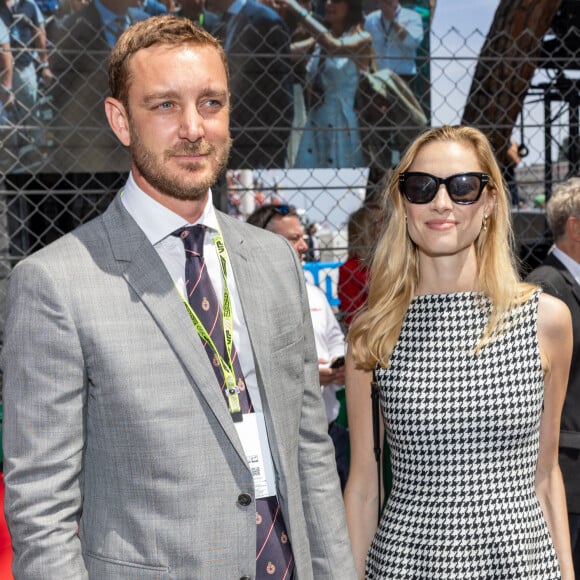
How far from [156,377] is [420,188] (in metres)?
0.99

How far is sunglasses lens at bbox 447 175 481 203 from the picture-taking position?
2.08 meters

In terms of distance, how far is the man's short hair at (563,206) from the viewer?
3.61 metres

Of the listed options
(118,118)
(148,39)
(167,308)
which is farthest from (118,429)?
(148,39)

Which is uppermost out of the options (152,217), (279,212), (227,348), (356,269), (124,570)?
(152,217)

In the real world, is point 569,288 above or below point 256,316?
below

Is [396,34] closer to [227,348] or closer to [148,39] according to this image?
[148,39]

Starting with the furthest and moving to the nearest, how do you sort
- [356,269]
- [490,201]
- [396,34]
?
[396,34], [356,269], [490,201]

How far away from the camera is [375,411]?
2.12m

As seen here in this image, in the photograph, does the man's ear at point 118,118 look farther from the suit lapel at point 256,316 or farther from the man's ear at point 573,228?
the man's ear at point 573,228

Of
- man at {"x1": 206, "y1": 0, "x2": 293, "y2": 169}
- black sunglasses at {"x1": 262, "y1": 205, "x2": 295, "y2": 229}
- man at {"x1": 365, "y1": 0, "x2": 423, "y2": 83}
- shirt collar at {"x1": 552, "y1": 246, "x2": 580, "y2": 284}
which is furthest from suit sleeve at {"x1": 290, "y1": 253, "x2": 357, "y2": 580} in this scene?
man at {"x1": 365, "y1": 0, "x2": 423, "y2": 83}

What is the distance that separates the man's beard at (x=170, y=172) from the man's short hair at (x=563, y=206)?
8.10ft

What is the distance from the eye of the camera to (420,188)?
2109mm

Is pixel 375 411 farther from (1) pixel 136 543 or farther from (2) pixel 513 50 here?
(2) pixel 513 50

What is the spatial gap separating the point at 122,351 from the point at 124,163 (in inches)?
162
